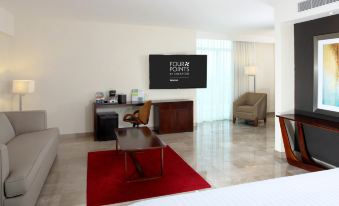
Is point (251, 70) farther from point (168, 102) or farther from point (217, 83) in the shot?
point (168, 102)

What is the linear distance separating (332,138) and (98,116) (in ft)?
13.9

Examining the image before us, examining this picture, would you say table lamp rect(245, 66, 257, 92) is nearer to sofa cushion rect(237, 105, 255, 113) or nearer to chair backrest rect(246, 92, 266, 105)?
chair backrest rect(246, 92, 266, 105)

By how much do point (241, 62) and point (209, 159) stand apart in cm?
440

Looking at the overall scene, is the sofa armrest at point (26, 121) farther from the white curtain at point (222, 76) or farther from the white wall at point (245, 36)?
the white wall at point (245, 36)

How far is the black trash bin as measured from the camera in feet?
18.0

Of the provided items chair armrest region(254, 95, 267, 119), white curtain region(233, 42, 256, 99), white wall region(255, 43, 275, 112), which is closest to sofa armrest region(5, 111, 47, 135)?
chair armrest region(254, 95, 267, 119)

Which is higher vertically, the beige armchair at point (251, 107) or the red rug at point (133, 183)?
the beige armchair at point (251, 107)

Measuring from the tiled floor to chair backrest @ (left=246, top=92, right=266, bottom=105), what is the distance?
3.38ft

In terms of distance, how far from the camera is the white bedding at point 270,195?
1.45m

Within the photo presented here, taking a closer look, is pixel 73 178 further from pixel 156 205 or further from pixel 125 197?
pixel 156 205

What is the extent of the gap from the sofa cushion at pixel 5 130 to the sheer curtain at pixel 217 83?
4716mm

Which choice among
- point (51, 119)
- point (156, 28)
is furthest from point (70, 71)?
point (156, 28)

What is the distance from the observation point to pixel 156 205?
4.71ft

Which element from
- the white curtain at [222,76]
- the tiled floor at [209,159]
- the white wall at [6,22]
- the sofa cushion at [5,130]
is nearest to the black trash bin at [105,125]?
the tiled floor at [209,159]
